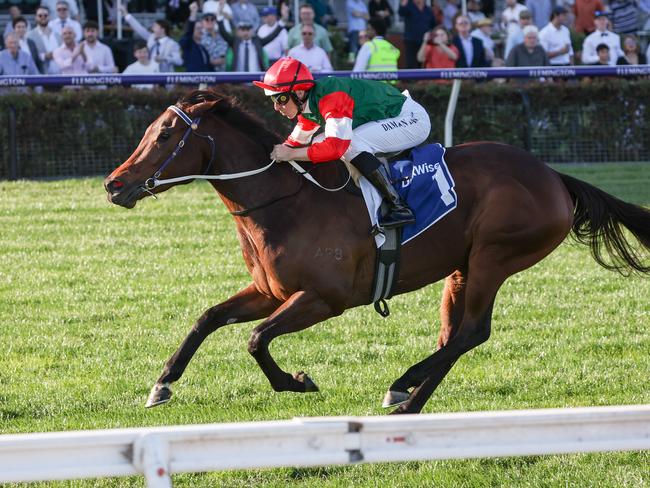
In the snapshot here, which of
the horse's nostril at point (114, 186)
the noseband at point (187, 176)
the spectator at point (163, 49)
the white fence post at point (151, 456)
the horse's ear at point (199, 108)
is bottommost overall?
the white fence post at point (151, 456)

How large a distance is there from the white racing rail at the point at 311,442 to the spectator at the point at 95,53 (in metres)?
11.7

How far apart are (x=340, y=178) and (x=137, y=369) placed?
1764 millimetres

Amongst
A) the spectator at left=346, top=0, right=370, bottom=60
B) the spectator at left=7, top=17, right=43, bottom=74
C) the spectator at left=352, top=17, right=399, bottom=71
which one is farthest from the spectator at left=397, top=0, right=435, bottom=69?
the spectator at left=7, top=17, right=43, bottom=74

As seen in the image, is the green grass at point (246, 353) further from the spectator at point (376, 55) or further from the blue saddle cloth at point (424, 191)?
the spectator at point (376, 55)

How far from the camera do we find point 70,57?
14336 millimetres

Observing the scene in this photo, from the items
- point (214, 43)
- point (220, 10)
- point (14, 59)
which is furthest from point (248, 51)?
point (14, 59)

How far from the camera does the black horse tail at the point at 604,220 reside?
644cm

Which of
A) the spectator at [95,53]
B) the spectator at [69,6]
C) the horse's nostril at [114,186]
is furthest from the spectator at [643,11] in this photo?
the horse's nostril at [114,186]

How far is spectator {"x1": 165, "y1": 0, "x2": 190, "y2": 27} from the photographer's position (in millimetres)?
18250

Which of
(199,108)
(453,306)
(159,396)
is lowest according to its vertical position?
(159,396)

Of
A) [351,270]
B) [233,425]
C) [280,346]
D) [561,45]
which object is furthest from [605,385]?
[561,45]

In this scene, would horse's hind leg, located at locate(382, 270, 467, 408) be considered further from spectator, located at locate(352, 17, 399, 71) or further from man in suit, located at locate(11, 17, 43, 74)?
man in suit, located at locate(11, 17, 43, 74)

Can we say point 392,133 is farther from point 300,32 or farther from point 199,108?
point 300,32

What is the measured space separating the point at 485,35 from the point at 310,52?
385cm
